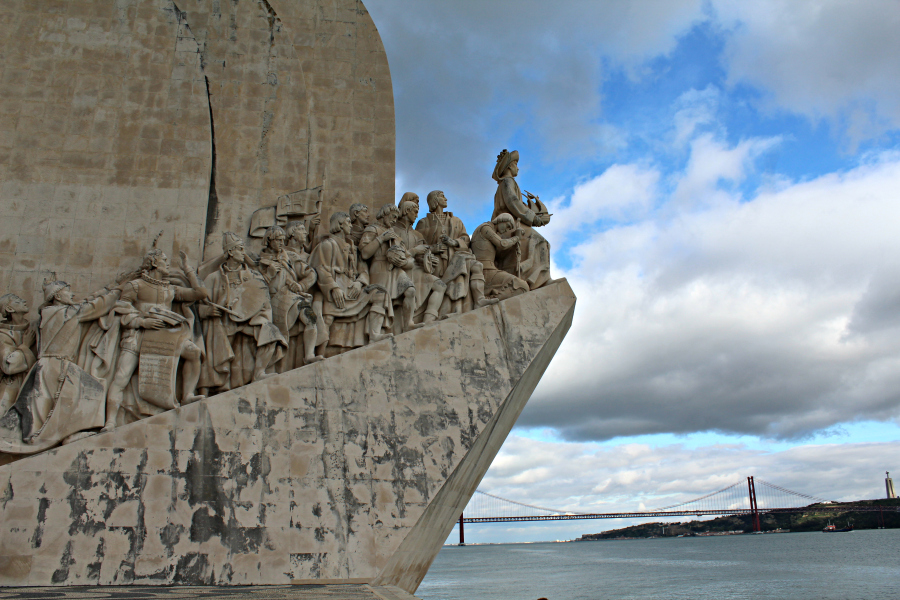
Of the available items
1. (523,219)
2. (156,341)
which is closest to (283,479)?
(156,341)

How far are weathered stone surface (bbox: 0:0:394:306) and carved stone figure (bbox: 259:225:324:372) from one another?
1.39 m

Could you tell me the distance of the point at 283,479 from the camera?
6461mm

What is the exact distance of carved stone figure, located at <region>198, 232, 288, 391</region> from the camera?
720 cm

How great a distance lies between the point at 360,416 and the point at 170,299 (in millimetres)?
2368

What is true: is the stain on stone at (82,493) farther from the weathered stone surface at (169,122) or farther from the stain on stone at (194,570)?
the weathered stone surface at (169,122)

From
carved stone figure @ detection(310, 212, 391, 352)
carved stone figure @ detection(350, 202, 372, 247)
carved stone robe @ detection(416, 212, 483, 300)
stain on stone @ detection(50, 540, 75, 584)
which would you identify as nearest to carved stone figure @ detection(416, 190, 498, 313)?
carved stone robe @ detection(416, 212, 483, 300)

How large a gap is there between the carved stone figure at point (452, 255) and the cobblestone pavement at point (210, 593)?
343cm

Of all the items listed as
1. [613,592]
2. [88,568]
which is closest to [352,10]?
[88,568]

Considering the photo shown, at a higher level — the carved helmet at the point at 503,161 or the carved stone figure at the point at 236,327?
the carved helmet at the point at 503,161

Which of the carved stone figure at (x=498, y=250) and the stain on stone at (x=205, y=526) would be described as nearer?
the stain on stone at (x=205, y=526)

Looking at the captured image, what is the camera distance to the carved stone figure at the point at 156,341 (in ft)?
22.5

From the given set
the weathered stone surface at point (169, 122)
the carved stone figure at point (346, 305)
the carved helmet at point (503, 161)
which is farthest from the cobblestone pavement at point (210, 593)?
the carved helmet at point (503, 161)

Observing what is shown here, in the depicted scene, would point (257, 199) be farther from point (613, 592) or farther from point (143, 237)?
point (613, 592)

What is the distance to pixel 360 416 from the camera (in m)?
6.91
